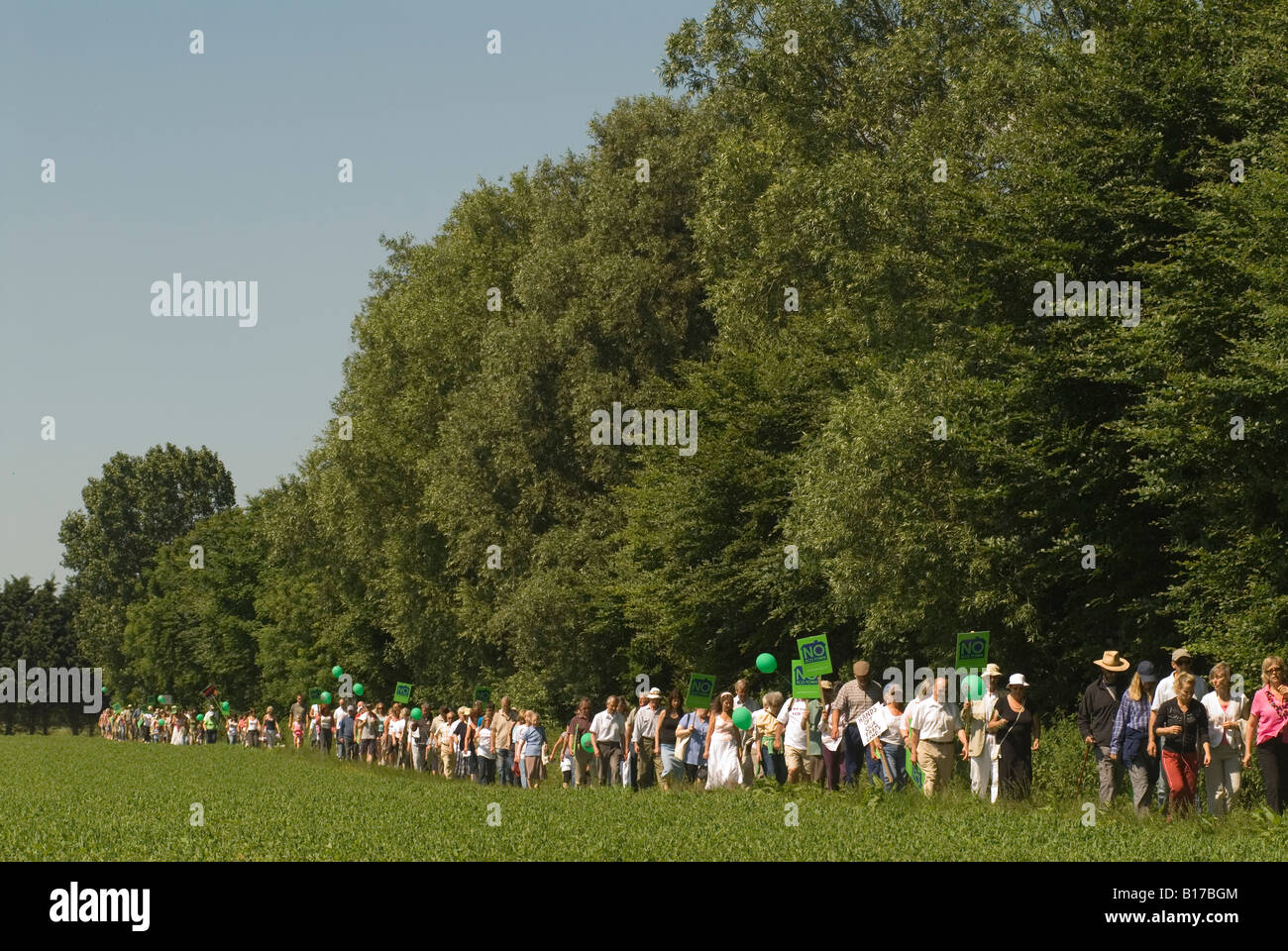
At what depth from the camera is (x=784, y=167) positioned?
139 feet

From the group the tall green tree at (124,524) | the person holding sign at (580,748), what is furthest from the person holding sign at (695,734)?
the tall green tree at (124,524)

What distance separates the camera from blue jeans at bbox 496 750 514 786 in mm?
35094

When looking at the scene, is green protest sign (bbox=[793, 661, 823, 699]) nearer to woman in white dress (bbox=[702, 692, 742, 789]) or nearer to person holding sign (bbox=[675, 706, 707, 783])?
woman in white dress (bbox=[702, 692, 742, 789])

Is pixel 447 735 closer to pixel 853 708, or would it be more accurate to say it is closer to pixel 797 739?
pixel 797 739

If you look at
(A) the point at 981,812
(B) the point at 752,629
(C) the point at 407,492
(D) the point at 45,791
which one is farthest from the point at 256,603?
(A) the point at 981,812

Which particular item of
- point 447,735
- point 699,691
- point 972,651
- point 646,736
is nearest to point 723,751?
point 646,736

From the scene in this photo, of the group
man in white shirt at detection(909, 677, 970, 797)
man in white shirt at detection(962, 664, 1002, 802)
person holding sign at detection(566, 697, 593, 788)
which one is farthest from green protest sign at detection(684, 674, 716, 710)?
man in white shirt at detection(962, 664, 1002, 802)

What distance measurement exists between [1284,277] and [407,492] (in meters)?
39.6

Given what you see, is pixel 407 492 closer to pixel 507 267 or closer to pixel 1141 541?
pixel 507 267

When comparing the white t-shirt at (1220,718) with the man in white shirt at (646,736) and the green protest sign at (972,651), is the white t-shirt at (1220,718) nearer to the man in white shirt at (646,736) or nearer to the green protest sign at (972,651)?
the green protest sign at (972,651)

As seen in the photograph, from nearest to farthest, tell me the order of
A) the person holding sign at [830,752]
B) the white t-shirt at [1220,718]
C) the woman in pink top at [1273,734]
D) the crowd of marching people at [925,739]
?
1. the woman in pink top at [1273,734]
2. the crowd of marching people at [925,739]
3. the white t-shirt at [1220,718]
4. the person holding sign at [830,752]

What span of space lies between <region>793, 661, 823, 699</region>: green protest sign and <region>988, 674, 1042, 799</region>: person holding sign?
411 cm

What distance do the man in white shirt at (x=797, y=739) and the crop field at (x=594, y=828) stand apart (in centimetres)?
59

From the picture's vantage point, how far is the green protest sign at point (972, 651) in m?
25.0
